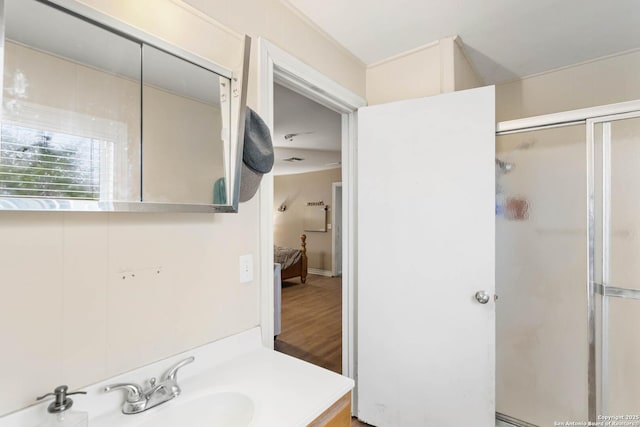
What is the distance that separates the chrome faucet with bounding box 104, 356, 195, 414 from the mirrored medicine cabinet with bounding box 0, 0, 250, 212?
49 centimetres

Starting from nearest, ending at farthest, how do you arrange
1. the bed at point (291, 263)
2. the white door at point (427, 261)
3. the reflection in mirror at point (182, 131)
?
the reflection in mirror at point (182, 131) < the white door at point (427, 261) < the bed at point (291, 263)

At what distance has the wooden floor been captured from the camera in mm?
2762

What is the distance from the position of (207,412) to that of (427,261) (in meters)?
1.23

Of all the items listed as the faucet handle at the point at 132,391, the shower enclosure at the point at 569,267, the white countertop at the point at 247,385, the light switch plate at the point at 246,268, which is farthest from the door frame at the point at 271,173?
the shower enclosure at the point at 569,267

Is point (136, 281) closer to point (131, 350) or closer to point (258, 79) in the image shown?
point (131, 350)

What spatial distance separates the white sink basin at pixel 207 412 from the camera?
2.68ft

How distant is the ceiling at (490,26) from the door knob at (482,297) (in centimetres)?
140

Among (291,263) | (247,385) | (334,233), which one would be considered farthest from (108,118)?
(334,233)

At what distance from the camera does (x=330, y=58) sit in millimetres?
1686

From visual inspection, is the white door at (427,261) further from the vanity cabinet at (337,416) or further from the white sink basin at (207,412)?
the white sink basin at (207,412)

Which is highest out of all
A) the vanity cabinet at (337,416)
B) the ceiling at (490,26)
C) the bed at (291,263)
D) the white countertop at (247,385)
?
the ceiling at (490,26)

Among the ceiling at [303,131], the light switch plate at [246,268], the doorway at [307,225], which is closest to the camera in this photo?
the light switch plate at [246,268]

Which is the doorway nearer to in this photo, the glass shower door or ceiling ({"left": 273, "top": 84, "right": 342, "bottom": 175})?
ceiling ({"left": 273, "top": 84, "right": 342, "bottom": 175})

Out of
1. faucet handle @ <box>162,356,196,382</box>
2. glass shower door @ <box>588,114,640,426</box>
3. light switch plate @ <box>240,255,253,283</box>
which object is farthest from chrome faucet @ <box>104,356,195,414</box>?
glass shower door @ <box>588,114,640,426</box>
